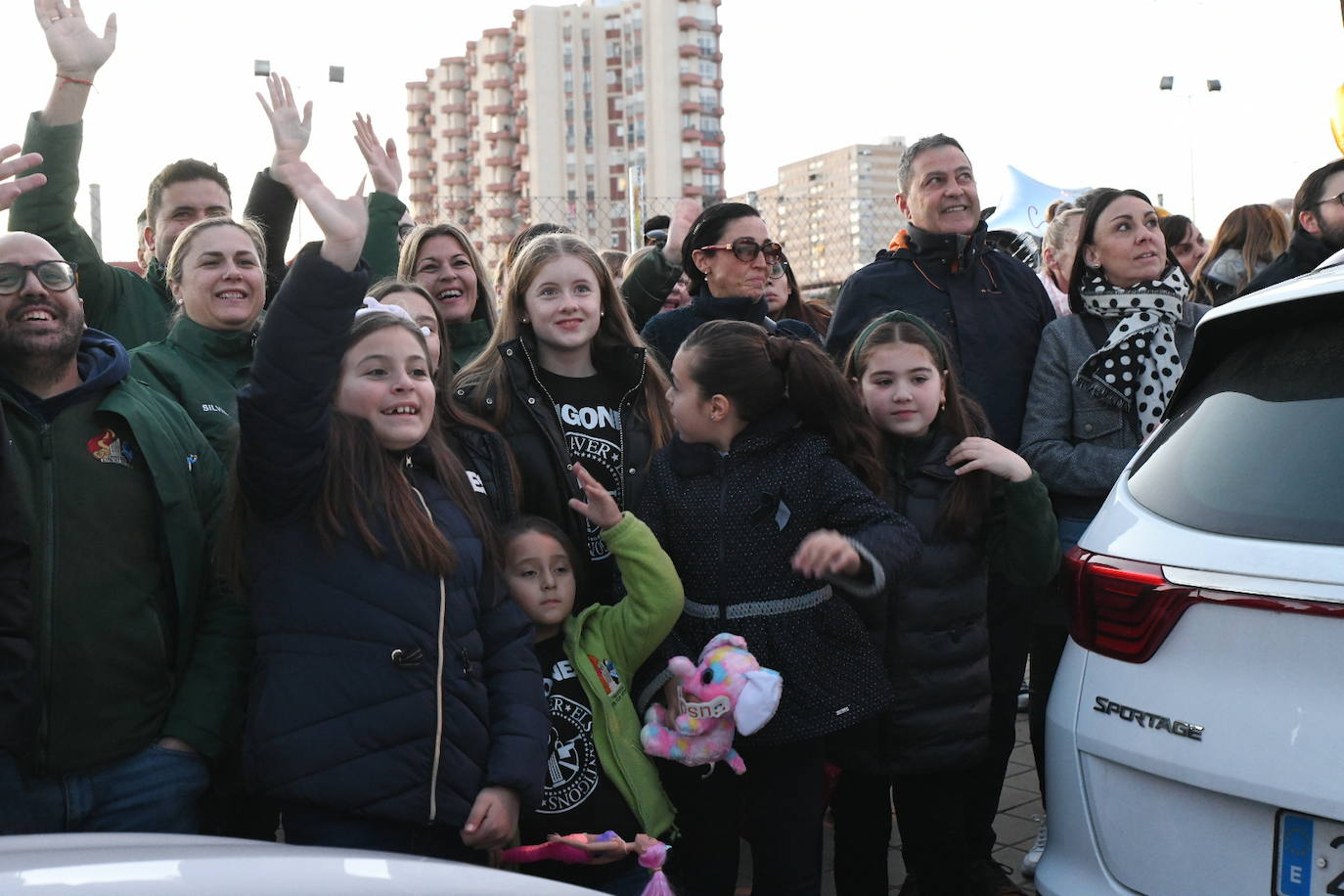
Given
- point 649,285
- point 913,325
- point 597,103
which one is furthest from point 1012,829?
point 597,103

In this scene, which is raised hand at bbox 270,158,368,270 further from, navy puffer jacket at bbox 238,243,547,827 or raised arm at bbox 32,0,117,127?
→ raised arm at bbox 32,0,117,127

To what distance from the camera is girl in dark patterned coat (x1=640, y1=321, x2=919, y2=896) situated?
312 cm

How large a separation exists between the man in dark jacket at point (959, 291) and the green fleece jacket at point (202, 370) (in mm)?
2039

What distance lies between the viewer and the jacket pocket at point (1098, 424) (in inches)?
155

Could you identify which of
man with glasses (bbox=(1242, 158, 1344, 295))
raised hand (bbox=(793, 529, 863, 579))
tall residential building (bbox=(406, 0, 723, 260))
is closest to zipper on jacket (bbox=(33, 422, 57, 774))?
raised hand (bbox=(793, 529, 863, 579))

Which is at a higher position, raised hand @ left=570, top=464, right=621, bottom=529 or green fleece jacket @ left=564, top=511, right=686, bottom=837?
raised hand @ left=570, top=464, right=621, bottom=529

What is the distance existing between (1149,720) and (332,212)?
190 cm

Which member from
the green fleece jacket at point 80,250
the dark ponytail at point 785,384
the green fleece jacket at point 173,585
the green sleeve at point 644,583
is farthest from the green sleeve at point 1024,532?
the green fleece jacket at point 80,250

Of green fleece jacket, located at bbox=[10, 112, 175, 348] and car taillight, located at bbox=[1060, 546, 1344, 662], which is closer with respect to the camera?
car taillight, located at bbox=[1060, 546, 1344, 662]

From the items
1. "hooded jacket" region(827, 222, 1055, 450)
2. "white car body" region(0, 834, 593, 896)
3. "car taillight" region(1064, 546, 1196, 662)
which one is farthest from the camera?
"hooded jacket" region(827, 222, 1055, 450)

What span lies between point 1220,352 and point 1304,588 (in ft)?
2.37

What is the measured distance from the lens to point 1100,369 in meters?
3.93

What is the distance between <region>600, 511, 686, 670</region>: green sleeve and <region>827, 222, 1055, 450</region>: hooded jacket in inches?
64.4

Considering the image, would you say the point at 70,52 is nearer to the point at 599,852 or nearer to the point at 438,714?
the point at 438,714
